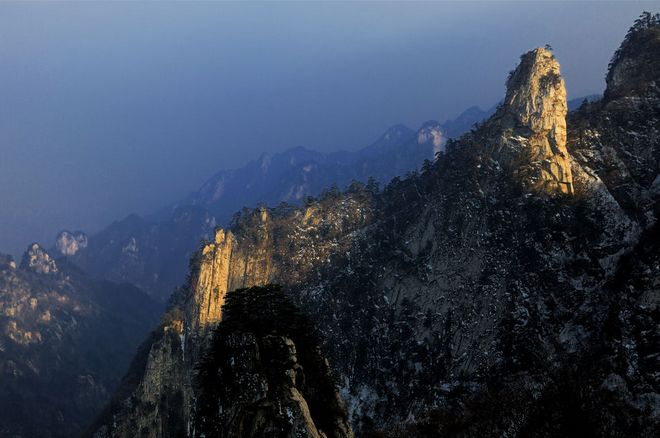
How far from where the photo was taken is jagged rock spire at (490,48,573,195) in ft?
332

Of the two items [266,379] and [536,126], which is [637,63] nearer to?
[536,126]

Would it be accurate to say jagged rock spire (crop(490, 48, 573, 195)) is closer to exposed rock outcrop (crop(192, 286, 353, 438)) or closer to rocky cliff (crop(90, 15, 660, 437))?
rocky cliff (crop(90, 15, 660, 437))

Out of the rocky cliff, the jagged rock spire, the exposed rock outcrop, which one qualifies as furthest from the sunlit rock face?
the exposed rock outcrop

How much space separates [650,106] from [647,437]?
74.8 metres

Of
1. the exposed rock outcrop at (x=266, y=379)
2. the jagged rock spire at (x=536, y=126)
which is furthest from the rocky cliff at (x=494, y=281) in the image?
the exposed rock outcrop at (x=266, y=379)

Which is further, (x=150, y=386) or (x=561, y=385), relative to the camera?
(x=150, y=386)

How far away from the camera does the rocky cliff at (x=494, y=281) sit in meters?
73.6

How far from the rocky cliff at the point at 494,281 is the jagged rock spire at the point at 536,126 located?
33 cm

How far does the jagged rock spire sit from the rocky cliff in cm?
33

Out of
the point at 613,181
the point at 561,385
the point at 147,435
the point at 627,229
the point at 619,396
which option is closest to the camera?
the point at 561,385

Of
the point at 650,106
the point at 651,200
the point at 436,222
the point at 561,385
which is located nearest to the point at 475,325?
the point at 436,222

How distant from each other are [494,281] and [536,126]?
36.9 metres

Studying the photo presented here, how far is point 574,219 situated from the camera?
3723 inches

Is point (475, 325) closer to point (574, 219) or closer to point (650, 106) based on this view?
point (574, 219)
